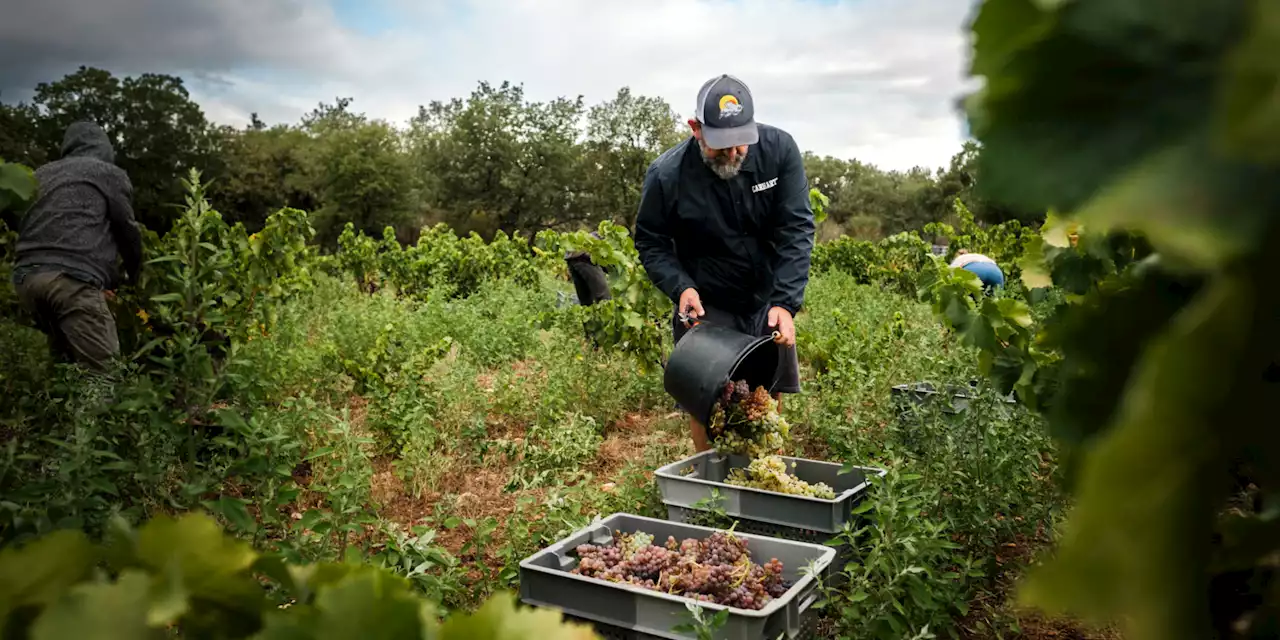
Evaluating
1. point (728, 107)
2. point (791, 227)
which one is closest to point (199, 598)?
point (728, 107)

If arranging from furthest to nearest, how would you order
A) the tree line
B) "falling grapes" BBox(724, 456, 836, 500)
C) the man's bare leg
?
the tree line
the man's bare leg
"falling grapes" BBox(724, 456, 836, 500)

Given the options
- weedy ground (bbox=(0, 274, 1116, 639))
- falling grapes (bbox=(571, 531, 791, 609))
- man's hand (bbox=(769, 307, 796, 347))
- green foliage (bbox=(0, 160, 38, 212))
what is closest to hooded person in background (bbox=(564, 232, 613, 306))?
weedy ground (bbox=(0, 274, 1116, 639))

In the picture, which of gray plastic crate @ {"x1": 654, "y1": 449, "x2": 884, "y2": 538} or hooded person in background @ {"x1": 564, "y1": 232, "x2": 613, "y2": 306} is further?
hooded person in background @ {"x1": 564, "y1": 232, "x2": 613, "y2": 306}

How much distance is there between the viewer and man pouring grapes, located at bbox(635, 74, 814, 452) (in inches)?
166

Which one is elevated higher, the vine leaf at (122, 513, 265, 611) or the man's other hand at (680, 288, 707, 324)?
the man's other hand at (680, 288, 707, 324)

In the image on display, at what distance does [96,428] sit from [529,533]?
1704 mm

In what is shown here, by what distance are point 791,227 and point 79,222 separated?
4160mm

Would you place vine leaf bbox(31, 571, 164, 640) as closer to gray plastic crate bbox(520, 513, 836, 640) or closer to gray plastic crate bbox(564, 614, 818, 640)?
gray plastic crate bbox(520, 513, 836, 640)

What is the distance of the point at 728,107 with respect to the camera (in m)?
4.10

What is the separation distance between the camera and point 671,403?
6609 millimetres

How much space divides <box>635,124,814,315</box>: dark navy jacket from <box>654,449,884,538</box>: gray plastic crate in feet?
3.10

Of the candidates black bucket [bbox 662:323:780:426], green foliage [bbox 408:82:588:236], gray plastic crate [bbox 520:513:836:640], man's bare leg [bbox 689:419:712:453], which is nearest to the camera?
gray plastic crate [bbox 520:513:836:640]

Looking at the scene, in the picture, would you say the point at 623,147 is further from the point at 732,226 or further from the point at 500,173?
the point at 732,226

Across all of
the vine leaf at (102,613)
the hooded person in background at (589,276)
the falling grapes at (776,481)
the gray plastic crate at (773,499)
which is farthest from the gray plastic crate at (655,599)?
the hooded person in background at (589,276)
